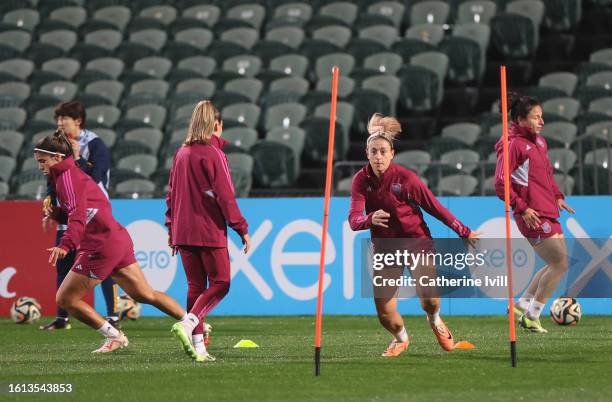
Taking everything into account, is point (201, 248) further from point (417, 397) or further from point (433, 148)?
point (433, 148)

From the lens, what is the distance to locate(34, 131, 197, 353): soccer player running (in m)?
9.41

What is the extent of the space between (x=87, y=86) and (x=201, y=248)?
13.1 meters

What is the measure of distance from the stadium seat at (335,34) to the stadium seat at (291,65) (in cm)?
84

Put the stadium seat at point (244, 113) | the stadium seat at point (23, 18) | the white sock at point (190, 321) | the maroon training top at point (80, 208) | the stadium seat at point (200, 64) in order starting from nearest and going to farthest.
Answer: the white sock at point (190, 321)
the maroon training top at point (80, 208)
the stadium seat at point (244, 113)
the stadium seat at point (200, 64)
the stadium seat at point (23, 18)

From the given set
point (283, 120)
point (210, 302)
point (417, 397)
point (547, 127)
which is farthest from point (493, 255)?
point (283, 120)

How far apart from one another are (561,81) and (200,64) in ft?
21.4

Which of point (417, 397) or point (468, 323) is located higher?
point (417, 397)

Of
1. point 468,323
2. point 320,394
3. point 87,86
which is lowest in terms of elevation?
point 468,323

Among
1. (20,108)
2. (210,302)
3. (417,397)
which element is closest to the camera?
(417,397)

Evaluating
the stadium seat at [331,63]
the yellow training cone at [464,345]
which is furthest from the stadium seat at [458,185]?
the yellow training cone at [464,345]

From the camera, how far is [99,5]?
25.4m

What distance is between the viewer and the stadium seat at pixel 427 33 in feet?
68.9

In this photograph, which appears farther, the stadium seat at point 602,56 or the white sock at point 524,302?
the stadium seat at point 602,56

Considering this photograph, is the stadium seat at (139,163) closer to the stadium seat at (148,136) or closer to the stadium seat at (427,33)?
the stadium seat at (148,136)
